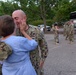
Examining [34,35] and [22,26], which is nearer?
[22,26]

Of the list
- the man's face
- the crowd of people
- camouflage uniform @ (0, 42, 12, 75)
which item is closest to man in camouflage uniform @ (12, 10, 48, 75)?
the man's face

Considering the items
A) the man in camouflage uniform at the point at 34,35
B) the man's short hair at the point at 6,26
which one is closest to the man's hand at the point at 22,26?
the man in camouflage uniform at the point at 34,35

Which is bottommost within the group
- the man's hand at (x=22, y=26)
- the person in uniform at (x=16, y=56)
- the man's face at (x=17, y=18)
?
the person in uniform at (x=16, y=56)

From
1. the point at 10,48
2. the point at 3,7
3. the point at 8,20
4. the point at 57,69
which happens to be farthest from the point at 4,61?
the point at 3,7

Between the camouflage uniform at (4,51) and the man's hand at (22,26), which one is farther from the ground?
the man's hand at (22,26)

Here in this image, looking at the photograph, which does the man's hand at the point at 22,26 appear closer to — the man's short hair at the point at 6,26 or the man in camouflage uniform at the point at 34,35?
the man in camouflage uniform at the point at 34,35

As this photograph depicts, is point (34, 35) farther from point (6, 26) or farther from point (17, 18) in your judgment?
point (6, 26)

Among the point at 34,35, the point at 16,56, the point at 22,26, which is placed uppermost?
the point at 22,26

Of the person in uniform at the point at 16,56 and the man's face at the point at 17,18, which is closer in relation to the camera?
the person in uniform at the point at 16,56

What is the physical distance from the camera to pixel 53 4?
4922 cm

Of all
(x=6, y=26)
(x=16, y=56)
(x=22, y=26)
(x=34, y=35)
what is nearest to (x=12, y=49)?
(x=16, y=56)

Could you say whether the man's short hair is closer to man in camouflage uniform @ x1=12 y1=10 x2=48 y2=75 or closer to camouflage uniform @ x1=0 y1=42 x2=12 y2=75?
camouflage uniform @ x1=0 y1=42 x2=12 y2=75

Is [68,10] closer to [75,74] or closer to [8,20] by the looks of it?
[75,74]

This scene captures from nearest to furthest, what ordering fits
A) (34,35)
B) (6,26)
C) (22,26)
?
(6,26), (22,26), (34,35)
